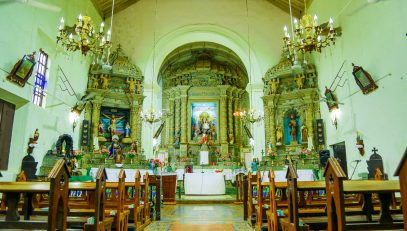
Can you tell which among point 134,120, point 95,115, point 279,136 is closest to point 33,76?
point 95,115

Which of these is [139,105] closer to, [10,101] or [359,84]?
[10,101]

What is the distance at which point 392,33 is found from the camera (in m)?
6.79

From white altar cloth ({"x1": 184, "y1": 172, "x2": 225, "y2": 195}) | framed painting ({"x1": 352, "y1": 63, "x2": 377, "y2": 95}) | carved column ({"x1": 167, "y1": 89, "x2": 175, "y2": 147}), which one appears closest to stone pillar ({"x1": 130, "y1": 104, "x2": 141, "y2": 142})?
white altar cloth ({"x1": 184, "y1": 172, "x2": 225, "y2": 195})

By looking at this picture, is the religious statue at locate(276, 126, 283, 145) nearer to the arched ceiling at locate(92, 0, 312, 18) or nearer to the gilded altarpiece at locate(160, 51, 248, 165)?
the gilded altarpiece at locate(160, 51, 248, 165)

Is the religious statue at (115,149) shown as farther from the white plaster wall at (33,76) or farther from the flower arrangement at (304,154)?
the flower arrangement at (304,154)

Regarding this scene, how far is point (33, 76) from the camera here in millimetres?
8094

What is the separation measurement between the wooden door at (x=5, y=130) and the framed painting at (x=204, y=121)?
33.0ft

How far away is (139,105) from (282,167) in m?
6.14

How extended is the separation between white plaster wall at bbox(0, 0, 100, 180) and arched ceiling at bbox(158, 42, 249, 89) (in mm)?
7581

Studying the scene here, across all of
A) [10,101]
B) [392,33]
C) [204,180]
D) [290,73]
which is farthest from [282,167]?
[10,101]

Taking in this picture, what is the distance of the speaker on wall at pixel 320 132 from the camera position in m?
11.2

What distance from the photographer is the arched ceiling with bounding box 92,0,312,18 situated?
41.6 feet

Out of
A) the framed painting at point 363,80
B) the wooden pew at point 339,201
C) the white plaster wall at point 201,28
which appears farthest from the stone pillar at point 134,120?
the wooden pew at point 339,201

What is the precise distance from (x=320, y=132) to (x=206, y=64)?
885 centimetres
